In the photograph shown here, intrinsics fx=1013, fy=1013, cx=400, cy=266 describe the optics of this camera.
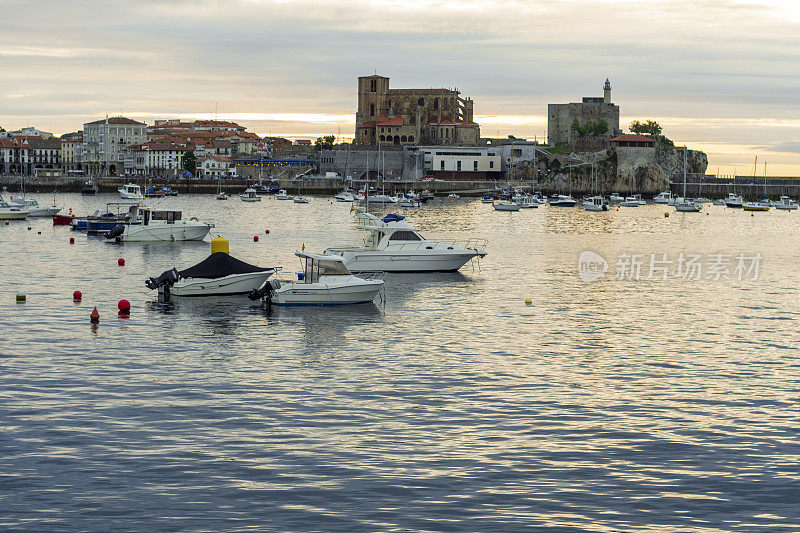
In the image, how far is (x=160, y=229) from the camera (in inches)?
3189

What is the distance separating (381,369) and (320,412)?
5.78 m

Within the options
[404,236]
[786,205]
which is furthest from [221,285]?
[786,205]

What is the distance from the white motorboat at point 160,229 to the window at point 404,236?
96.1 feet

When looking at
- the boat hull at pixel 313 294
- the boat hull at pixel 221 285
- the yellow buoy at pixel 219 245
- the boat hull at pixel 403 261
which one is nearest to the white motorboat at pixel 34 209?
the boat hull at pixel 403 261

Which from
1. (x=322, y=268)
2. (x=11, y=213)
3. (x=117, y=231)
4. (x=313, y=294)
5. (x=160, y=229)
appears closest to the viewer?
(x=313, y=294)

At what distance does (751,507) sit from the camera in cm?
2016

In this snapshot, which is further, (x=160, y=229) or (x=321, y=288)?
(x=160, y=229)

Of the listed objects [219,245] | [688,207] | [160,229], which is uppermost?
[688,207]

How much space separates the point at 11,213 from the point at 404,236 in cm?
6881

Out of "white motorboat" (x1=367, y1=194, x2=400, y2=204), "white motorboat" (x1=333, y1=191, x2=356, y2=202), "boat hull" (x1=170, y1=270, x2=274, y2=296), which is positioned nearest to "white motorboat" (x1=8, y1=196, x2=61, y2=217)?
"white motorboat" (x1=367, y1=194, x2=400, y2=204)

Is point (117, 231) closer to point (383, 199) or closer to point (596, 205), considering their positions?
point (383, 199)

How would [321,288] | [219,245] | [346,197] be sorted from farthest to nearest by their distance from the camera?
[346,197] → [219,245] → [321,288]

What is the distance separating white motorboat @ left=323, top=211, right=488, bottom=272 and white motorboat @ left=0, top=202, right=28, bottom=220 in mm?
66610

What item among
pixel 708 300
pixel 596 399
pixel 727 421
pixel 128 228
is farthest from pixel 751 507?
pixel 128 228
